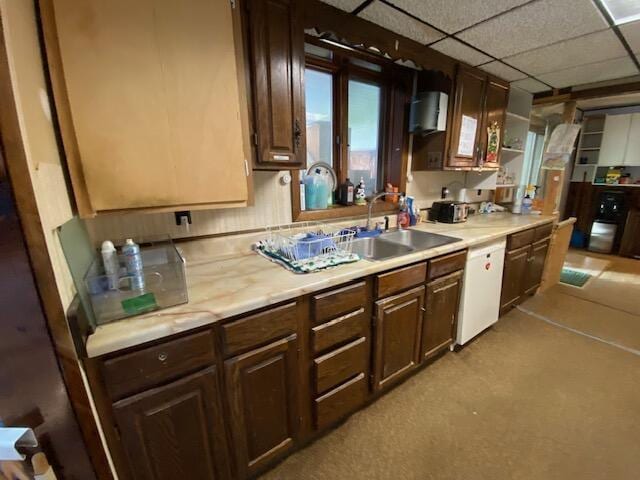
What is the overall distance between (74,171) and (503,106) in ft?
10.4

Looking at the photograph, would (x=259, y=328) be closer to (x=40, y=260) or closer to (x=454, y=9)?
(x=40, y=260)

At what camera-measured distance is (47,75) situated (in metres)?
0.78

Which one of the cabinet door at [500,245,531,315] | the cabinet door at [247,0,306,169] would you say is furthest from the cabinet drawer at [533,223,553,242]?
the cabinet door at [247,0,306,169]

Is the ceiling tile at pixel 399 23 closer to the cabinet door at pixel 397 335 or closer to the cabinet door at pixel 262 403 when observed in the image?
the cabinet door at pixel 397 335

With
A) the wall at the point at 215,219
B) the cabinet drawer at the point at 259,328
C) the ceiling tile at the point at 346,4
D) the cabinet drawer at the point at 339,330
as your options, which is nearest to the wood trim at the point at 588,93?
the ceiling tile at the point at 346,4

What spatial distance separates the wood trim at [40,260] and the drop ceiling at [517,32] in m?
1.40

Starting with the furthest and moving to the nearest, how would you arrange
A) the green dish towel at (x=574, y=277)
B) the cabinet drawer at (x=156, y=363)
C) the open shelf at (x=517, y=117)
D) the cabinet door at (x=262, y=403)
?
the green dish towel at (x=574, y=277), the open shelf at (x=517, y=117), the cabinet door at (x=262, y=403), the cabinet drawer at (x=156, y=363)

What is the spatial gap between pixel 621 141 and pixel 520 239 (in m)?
4.05

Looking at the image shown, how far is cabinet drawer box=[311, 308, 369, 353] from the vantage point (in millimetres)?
1210

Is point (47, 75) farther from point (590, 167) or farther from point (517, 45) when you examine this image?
point (590, 167)

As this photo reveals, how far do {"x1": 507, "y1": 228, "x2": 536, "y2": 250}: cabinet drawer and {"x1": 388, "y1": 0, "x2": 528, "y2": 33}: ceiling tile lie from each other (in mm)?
1564

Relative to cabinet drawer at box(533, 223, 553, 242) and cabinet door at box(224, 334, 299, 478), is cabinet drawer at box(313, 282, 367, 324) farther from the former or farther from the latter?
cabinet drawer at box(533, 223, 553, 242)

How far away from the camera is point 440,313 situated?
177 cm

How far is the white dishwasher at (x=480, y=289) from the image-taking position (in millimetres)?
1918
